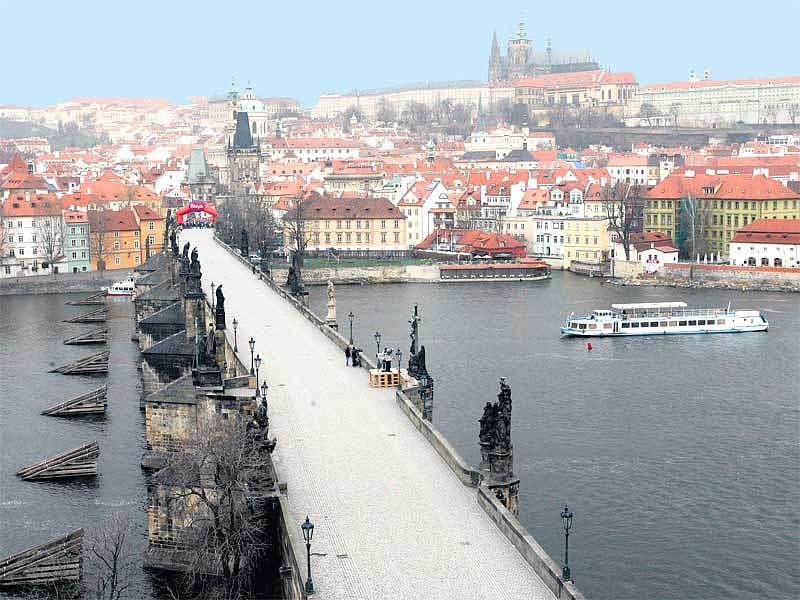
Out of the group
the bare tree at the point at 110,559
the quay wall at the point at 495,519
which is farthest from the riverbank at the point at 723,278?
the bare tree at the point at 110,559

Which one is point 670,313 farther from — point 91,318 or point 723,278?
point 91,318

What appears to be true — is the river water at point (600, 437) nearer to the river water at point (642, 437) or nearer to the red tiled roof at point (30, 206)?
the river water at point (642, 437)

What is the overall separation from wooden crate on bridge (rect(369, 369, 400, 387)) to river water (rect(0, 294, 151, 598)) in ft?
16.9

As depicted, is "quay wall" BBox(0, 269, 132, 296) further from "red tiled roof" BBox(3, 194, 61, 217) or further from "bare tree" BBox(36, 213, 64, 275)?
"red tiled roof" BBox(3, 194, 61, 217)

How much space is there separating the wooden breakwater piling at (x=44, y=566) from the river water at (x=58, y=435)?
0.87 m

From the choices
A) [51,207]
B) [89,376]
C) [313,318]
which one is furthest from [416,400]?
Answer: [51,207]

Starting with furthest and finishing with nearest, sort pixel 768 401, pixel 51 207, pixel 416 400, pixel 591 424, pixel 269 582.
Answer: pixel 51 207 → pixel 768 401 → pixel 591 424 → pixel 416 400 → pixel 269 582

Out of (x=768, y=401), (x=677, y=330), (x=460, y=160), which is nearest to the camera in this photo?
(x=768, y=401)

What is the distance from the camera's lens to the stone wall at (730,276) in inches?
2532

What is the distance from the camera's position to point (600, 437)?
1201 inches

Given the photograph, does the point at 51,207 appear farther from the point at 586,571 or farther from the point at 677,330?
the point at 586,571

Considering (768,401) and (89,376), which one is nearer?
(768,401)

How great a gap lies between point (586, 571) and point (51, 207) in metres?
54.6

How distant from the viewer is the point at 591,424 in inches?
1255
